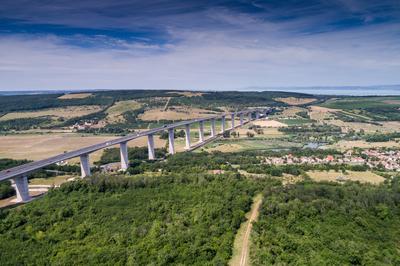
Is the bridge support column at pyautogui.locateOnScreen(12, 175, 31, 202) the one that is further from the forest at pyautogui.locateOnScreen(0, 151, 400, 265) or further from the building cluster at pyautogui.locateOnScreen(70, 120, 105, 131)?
the building cluster at pyautogui.locateOnScreen(70, 120, 105, 131)

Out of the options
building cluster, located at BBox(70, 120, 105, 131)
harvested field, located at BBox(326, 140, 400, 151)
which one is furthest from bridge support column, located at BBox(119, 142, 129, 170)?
building cluster, located at BBox(70, 120, 105, 131)

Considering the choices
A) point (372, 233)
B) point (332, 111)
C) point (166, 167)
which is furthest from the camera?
point (332, 111)

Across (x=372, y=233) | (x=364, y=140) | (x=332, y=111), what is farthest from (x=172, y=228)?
(x=332, y=111)

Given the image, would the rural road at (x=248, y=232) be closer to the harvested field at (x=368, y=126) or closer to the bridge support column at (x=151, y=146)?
the bridge support column at (x=151, y=146)

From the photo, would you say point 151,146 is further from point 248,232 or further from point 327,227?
point 327,227

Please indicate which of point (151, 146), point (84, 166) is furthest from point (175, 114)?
point (84, 166)

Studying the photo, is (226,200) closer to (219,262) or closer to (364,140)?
(219,262)
